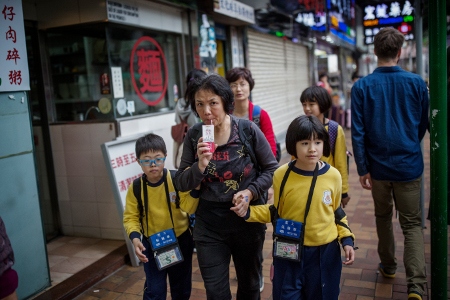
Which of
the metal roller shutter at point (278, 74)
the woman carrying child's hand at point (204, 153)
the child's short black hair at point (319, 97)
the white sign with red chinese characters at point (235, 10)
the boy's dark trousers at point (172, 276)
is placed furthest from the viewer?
the metal roller shutter at point (278, 74)

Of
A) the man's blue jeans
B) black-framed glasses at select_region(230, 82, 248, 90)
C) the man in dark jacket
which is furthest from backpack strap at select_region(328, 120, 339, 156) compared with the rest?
black-framed glasses at select_region(230, 82, 248, 90)

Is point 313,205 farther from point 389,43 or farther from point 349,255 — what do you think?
point 389,43

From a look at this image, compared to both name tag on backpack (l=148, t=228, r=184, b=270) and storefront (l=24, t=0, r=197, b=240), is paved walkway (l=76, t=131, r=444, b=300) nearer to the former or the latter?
storefront (l=24, t=0, r=197, b=240)

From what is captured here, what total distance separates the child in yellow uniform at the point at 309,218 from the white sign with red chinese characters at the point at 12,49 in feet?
7.45

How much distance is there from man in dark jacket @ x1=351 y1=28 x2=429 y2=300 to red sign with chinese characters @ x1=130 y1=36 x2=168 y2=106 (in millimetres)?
2935

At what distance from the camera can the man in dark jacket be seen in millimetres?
3350

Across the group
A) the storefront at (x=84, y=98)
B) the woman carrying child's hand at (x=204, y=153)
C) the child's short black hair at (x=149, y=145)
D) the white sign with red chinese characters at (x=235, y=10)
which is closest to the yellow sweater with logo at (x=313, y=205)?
the woman carrying child's hand at (x=204, y=153)

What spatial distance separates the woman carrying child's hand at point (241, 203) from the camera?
8.00ft

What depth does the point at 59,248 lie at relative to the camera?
5.03m

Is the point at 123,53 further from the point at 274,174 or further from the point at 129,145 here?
the point at 274,174

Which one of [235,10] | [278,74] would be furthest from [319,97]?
[278,74]

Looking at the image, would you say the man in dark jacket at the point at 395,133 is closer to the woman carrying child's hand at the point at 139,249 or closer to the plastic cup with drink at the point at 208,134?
the plastic cup with drink at the point at 208,134

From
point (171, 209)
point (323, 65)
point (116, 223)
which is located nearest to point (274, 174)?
point (171, 209)

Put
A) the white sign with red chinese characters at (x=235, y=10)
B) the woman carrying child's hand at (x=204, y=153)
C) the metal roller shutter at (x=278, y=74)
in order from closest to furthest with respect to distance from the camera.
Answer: the woman carrying child's hand at (x=204, y=153)
the white sign with red chinese characters at (x=235, y=10)
the metal roller shutter at (x=278, y=74)
